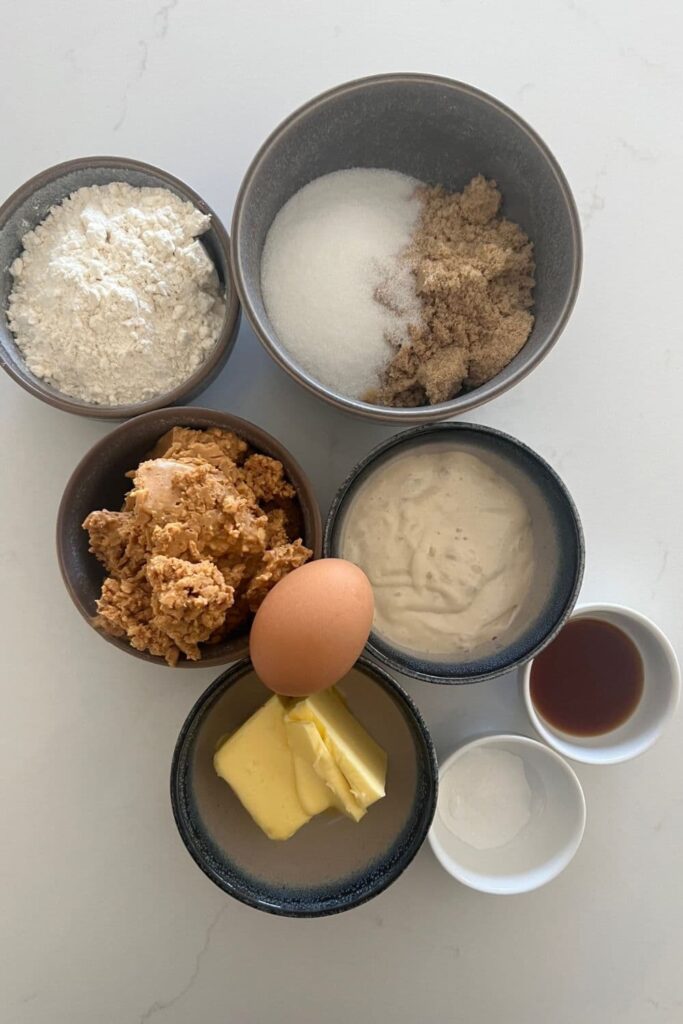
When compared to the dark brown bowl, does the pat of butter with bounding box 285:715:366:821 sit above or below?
below

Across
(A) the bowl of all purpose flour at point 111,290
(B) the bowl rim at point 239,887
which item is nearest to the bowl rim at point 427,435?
(B) the bowl rim at point 239,887

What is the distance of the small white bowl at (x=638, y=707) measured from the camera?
4.06ft

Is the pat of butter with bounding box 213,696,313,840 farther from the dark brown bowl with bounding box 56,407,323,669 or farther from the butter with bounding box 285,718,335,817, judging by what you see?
the dark brown bowl with bounding box 56,407,323,669

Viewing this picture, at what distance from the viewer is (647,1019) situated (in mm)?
1358

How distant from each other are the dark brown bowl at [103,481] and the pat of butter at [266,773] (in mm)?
114

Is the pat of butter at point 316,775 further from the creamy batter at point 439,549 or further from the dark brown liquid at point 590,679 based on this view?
the dark brown liquid at point 590,679

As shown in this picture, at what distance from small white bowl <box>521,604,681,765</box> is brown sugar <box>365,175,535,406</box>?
0.46 metres

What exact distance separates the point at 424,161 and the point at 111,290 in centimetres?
53

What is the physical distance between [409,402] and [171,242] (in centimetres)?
43

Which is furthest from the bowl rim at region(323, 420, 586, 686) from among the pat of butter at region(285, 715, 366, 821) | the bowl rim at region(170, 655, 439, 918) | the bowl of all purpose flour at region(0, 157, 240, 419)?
the bowl of all purpose flour at region(0, 157, 240, 419)

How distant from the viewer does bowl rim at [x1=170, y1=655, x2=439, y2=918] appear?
111 cm

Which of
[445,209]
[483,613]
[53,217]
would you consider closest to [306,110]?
[445,209]

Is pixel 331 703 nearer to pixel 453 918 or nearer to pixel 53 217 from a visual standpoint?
pixel 453 918

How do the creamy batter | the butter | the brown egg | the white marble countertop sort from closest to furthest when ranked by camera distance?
the brown egg → the butter → the creamy batter → the white marble countertop
